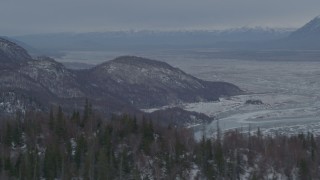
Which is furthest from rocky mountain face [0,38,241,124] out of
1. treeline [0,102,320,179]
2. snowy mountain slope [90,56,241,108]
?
treeline [0,102,320,179]

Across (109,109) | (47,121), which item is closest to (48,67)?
(109,109)

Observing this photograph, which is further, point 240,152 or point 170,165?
point 240,152

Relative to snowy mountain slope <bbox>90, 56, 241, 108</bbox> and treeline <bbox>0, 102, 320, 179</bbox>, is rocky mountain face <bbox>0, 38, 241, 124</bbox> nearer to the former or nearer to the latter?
snowy mountain slope <bbox>90, 56, 241, 108</bbox>

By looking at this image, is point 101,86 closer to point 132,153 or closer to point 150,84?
point 150,84

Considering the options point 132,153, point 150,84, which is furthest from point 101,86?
point 132,153

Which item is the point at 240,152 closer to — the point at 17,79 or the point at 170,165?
the point at 170,165

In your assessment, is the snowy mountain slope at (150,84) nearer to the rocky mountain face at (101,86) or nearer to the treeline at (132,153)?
the rocky mountain face at (101,86)

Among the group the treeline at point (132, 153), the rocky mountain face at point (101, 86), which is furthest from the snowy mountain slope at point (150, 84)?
the treeline at point (132, 153)
